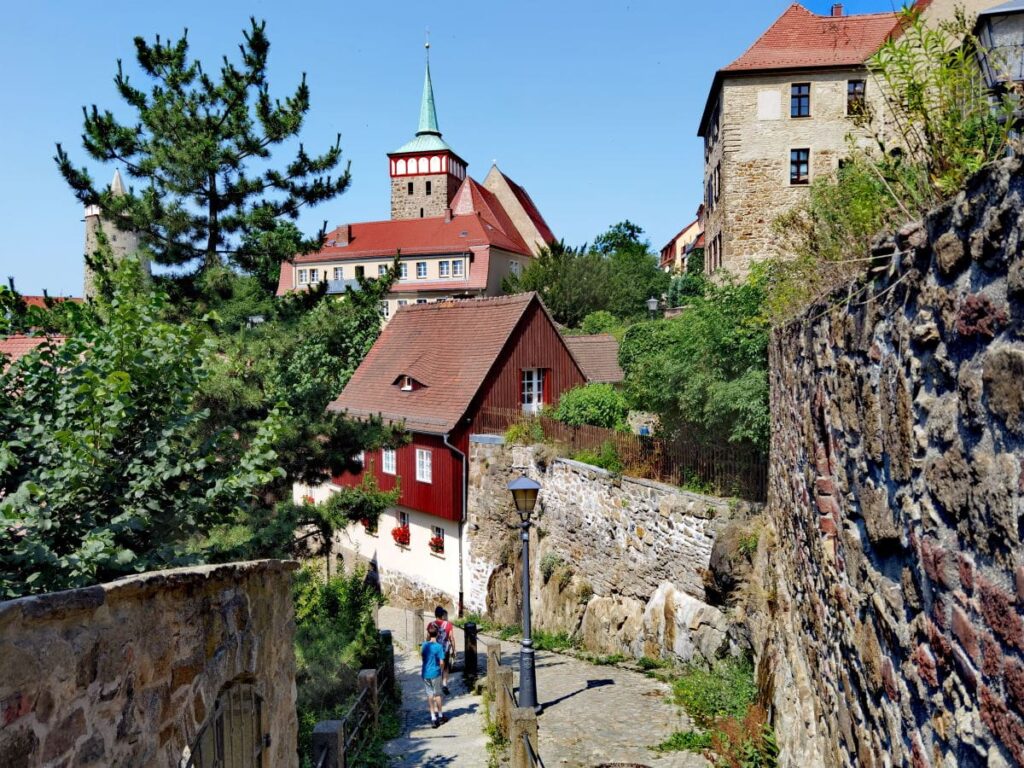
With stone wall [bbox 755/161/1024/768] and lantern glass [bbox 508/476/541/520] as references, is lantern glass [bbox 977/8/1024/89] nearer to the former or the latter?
stone wall [bbox 755/161/1024/768]

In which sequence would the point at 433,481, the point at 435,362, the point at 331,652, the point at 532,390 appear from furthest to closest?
the point at 435,362, the point at 532,390, the point at 433,481, the point at 331,652

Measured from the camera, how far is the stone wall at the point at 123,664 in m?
2.55

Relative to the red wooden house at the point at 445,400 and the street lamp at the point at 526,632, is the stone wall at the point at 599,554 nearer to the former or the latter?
the red wooden house at the point at 445,400

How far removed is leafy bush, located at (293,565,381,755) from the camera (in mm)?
11156

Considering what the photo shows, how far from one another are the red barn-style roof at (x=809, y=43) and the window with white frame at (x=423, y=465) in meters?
14.8

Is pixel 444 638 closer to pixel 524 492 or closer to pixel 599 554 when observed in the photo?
pixel 524 492

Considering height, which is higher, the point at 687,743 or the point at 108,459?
the point at 108,459

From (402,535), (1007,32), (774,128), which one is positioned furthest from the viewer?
(774,128)

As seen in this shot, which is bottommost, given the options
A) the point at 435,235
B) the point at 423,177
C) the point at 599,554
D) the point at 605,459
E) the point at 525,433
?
the point at 599,554

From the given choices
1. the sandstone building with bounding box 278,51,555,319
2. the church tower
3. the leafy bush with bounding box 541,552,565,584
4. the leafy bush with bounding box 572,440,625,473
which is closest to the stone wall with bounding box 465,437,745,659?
the leafy bush with bounding box 541,552,565,584

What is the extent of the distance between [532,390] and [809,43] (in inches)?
562

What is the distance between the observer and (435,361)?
24.2 metres

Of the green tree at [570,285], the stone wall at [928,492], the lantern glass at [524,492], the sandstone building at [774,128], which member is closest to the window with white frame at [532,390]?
the sandstone building at [774,128]

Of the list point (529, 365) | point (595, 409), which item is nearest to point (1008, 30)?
point (595, 409)
